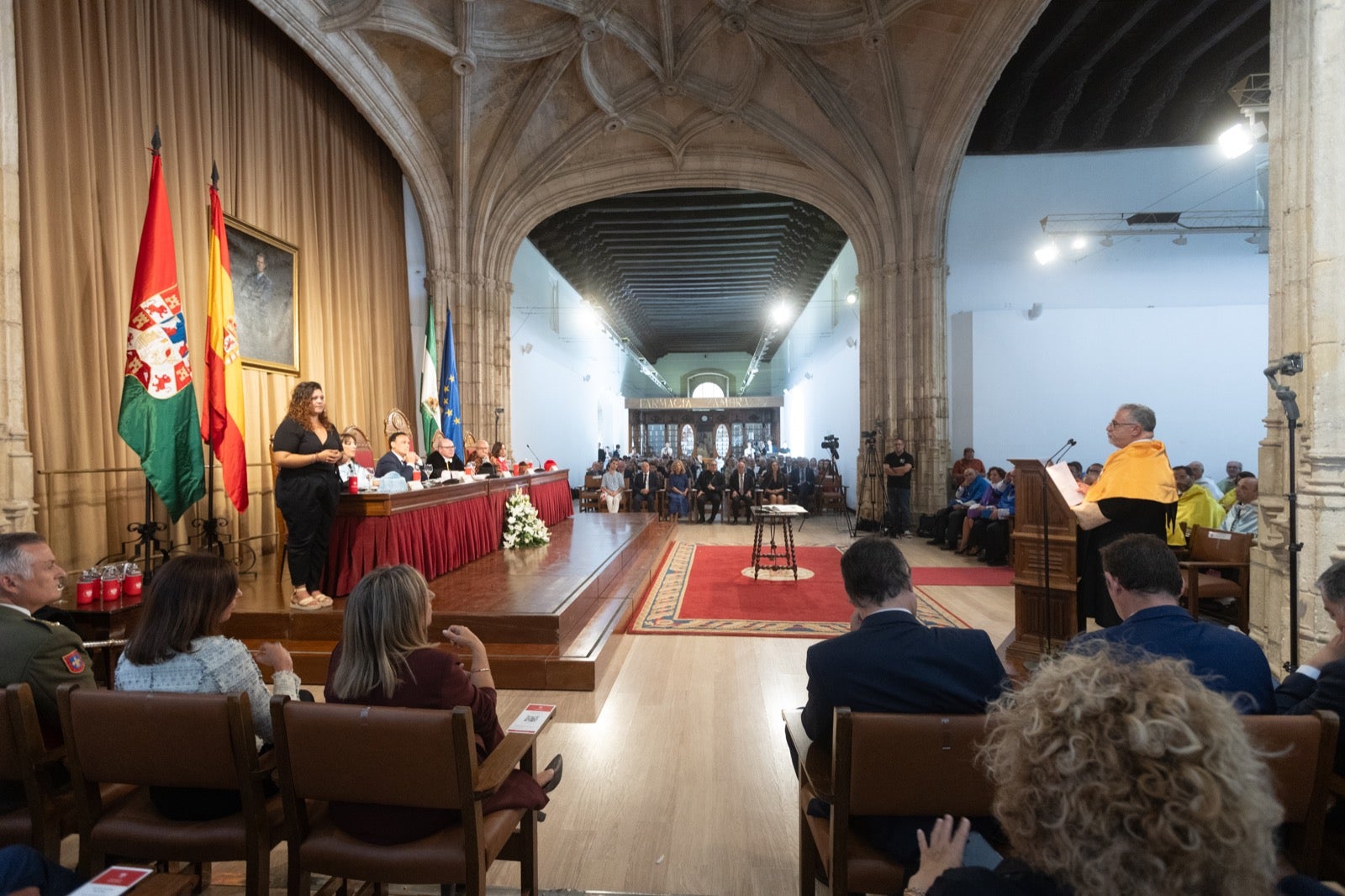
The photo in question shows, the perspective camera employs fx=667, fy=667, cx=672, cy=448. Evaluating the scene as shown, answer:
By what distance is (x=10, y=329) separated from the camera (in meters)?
3.43

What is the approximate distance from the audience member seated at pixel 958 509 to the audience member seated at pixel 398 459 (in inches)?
245

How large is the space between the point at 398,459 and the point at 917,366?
23.1 feet

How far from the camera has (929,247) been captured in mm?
9211

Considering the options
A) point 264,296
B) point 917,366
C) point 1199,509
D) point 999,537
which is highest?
point 264,296

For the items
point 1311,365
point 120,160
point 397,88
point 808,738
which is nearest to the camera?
point 808,738

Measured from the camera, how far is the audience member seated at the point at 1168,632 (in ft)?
5.28

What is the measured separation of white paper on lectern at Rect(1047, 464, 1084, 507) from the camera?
3.29 meters

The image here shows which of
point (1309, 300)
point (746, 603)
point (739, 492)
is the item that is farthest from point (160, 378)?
point (739, 492)

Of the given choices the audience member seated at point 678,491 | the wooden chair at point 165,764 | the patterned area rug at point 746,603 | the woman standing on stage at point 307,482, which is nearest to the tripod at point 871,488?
the patterned area rug at point 746,603

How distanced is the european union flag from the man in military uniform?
7.03 metres

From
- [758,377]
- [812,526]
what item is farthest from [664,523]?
[758,377]

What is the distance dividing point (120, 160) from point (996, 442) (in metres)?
9.80

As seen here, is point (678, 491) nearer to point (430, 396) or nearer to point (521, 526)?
point (430, 396)

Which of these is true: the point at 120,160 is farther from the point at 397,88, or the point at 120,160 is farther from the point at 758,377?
the point at 758,377
